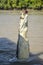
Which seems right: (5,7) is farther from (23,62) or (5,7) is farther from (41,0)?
(23,62)

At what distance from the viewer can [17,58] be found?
26.9 feet

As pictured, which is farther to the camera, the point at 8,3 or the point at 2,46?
the point at 8,3

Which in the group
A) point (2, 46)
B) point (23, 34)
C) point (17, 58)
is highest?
point (23, 34)

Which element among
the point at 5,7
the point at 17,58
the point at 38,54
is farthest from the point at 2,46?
the point at 5,7

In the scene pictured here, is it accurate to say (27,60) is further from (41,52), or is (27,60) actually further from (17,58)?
(41,52)

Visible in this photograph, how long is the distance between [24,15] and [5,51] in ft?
5.36

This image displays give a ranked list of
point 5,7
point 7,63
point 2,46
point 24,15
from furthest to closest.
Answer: point 5,7, point 2,46, point 24,15, point 7,63

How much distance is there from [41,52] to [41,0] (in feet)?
102

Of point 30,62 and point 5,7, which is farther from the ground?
point 30,62

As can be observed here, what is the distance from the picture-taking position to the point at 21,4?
134ft

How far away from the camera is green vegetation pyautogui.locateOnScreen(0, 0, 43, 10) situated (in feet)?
130

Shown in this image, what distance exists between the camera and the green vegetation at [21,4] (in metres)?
39.6

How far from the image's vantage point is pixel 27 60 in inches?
318

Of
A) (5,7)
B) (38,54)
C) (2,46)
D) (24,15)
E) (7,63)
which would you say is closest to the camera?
(7,63)
